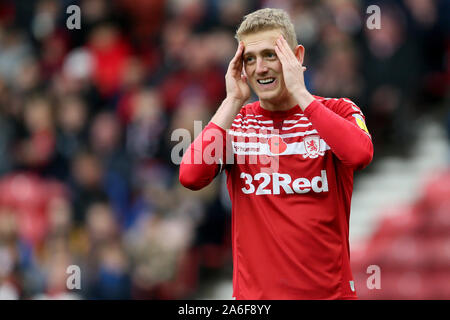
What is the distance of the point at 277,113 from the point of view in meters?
3.30

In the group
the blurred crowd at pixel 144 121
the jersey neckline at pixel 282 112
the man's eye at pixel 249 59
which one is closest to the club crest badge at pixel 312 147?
the jersey neckline at pixel 282 112

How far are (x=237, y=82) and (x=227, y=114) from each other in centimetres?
17

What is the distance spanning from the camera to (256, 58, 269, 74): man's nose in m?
3.21

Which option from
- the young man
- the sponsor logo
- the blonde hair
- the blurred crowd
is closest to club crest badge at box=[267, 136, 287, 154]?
the young man

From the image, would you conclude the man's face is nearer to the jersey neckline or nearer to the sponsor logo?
the jersey neckline

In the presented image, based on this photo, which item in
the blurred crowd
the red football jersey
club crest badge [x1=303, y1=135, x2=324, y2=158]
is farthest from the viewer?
the blurred crowd

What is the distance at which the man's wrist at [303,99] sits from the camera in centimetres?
307

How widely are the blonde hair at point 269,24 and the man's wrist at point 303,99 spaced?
31 cm

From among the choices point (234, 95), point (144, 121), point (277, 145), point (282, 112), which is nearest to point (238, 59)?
point (234, 95)

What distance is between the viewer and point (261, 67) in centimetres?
321

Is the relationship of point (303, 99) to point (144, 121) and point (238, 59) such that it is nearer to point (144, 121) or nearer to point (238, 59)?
point (238, 59)

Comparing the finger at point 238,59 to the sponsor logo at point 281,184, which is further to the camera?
the finger at point 238,59

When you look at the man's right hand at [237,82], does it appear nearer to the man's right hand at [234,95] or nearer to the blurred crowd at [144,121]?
the man's right hand at [234,95]

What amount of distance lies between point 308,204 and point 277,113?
0.45 metres
